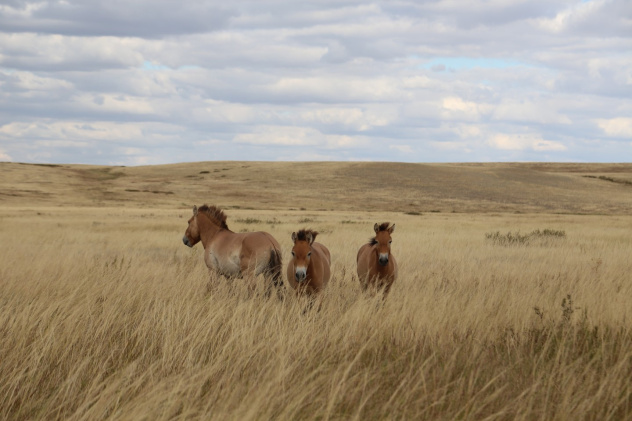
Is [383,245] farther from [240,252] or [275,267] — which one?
[240,252]

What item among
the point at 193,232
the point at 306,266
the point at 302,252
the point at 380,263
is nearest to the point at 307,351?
the point at 306,266

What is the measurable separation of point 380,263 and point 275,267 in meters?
1.66

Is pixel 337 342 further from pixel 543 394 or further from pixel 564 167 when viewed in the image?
pixel 564 167

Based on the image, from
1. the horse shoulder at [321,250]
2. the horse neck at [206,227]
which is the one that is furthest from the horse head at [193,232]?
the horse shoulder at [321,250]

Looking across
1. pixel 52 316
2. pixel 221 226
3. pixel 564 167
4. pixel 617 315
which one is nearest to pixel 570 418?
pixel 617 315

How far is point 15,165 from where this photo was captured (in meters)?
98.4

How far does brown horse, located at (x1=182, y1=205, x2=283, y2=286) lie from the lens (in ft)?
28.8

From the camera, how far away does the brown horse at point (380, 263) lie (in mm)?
8350

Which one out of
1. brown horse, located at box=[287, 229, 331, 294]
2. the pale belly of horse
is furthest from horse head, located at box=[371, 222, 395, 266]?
the pale belly of horse

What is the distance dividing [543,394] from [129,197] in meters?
65.8

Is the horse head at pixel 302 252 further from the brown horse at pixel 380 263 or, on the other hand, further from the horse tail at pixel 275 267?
the horse tail at pixel 275 267

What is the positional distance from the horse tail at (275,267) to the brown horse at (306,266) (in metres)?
0.45

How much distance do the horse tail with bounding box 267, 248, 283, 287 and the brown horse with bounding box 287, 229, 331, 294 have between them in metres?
0.45

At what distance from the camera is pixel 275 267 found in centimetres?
890
